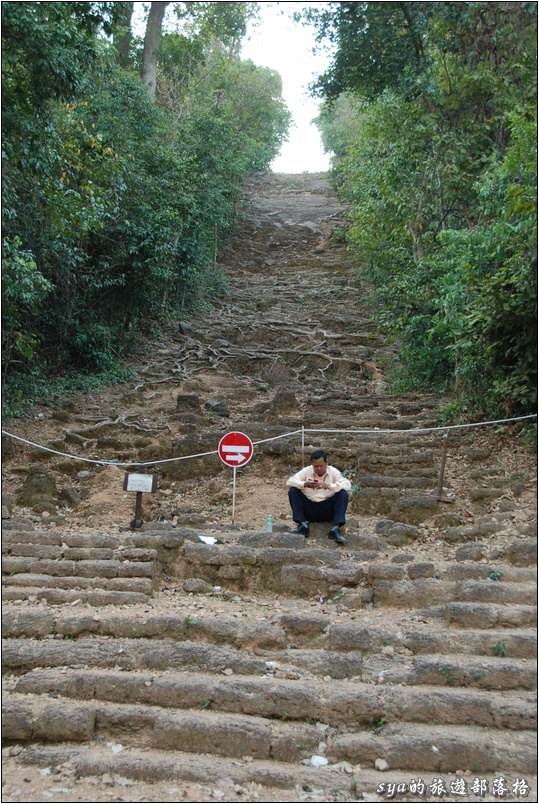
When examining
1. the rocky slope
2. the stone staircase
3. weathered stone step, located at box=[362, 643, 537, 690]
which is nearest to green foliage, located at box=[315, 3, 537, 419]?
the rocky slope

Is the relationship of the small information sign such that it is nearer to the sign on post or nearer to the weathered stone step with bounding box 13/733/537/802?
the sign on post

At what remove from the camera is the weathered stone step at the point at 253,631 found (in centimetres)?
448

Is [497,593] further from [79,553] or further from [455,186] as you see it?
[455,186]

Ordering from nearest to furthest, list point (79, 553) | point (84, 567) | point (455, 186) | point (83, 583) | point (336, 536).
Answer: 1. point (83, 583)
2. point (84, 567)
3. point (79, 553)
4. point (336, 536)
5. point (455, 186)

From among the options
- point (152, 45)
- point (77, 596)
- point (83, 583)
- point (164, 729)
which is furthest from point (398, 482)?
point (152, 45)

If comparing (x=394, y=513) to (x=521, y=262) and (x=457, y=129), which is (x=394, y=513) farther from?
(x=457, y=129)

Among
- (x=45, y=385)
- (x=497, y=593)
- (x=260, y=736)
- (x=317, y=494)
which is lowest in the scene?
(x=260, y=736)

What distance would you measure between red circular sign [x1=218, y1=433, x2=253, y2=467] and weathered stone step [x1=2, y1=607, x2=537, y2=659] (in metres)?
2.10

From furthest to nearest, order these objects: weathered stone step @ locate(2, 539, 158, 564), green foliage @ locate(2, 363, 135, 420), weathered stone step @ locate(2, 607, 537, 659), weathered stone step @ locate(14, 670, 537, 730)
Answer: green foliage @ locate(2, 363, 135, 420)
weathered stone step @ locate(2, 539, 158, 564)
weathered stone step @ locate(2, 607, 537, 659)
weathered stone step @ locate(14, 670, 537, 730)

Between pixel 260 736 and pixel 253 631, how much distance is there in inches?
36.8

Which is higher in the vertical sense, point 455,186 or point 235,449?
point 455,186

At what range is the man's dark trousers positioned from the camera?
6359 mm

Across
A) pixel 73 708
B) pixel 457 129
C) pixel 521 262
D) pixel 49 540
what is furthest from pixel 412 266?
pixel 73 708

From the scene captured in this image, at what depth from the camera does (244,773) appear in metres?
3.55
